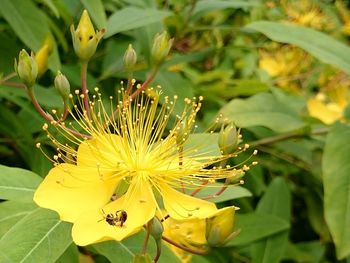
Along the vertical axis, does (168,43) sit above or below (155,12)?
above

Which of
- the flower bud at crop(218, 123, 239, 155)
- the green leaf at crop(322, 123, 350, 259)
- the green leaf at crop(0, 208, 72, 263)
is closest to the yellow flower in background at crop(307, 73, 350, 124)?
the green leaf at crop(322, 123, 350, 259)

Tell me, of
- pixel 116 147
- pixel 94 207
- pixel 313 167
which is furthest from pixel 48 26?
pixel 313 167

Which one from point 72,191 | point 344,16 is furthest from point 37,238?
point 344,16

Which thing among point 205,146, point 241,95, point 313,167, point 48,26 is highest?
point 48,26

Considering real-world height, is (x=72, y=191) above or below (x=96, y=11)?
below

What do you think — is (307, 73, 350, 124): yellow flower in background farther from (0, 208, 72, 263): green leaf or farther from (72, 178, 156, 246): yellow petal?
(0, 208, 72, 263): green leaf

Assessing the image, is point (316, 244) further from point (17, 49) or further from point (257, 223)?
point (17, 49)

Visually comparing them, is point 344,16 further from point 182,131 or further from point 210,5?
point 182,131
